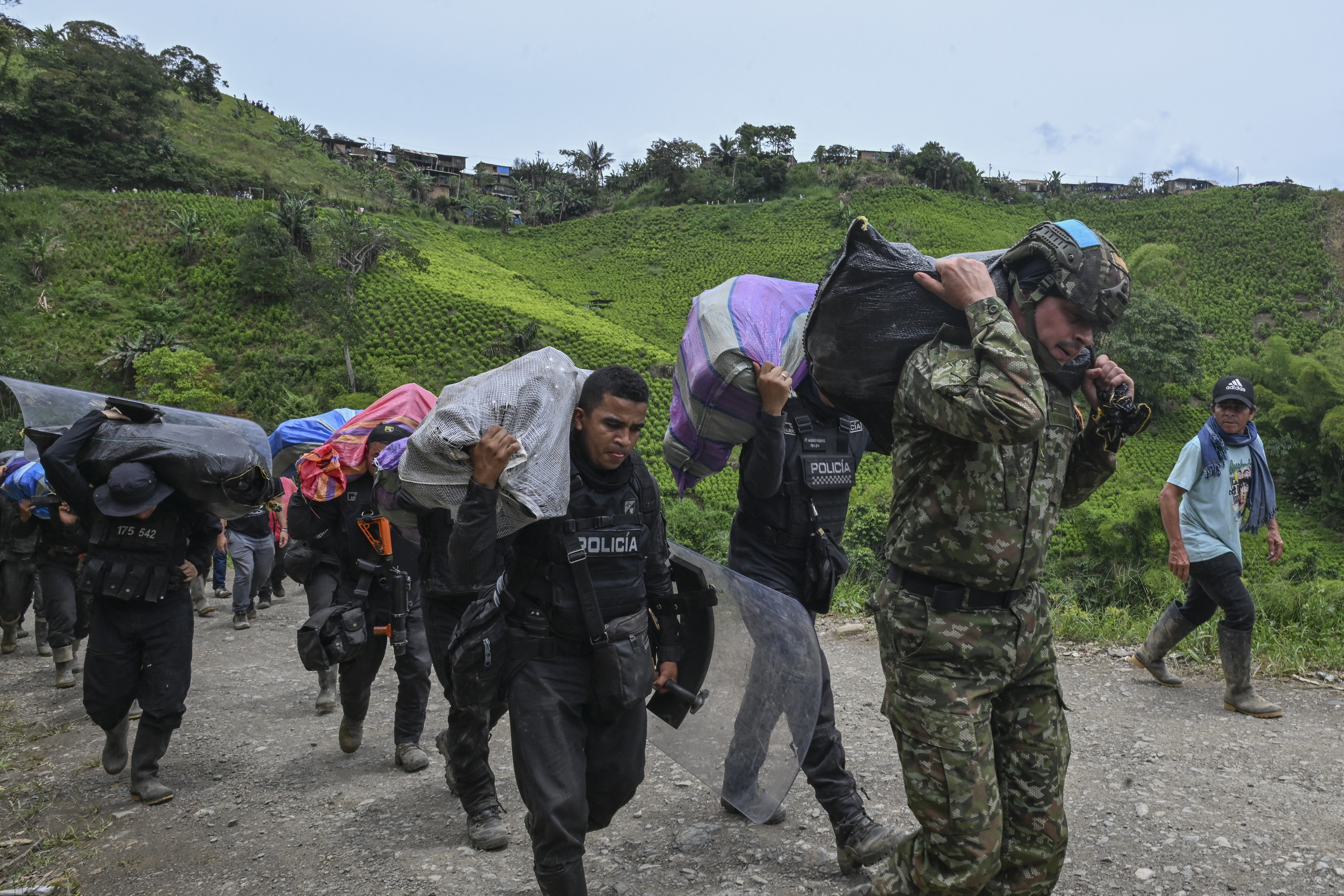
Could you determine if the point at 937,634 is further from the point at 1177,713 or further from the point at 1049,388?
the point at 1177,713

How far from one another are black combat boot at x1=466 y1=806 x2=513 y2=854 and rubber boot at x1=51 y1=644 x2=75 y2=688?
523 cm

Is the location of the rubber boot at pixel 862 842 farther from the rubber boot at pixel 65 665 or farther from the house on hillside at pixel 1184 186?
the house on hillside at pixel 1184 186

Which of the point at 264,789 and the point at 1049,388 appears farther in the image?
the point at 264,789

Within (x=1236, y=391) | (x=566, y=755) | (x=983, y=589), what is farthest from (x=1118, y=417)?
(x=1236, y=391)

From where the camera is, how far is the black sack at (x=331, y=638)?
4703 mm

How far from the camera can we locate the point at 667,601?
3254mm

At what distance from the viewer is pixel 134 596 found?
4.56m

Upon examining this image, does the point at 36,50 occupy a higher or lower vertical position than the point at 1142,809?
higher

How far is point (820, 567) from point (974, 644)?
121 cm

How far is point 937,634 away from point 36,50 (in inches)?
2840

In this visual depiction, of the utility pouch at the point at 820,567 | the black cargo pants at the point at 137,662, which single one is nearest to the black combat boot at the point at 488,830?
the utility pouch at the point at 820,567

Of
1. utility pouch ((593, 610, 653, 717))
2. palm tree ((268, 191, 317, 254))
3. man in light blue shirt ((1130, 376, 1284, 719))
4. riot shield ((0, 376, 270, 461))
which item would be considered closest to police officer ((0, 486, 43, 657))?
riot shield ((0, 376, 270, 461))

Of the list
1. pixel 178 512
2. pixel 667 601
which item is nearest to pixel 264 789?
pixel 178 512

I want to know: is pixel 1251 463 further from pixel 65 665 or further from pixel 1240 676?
pixel 65 665
